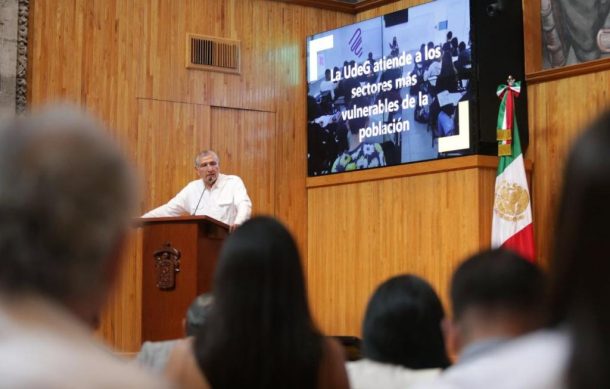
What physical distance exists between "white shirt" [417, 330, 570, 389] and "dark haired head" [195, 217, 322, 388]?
1.19 m

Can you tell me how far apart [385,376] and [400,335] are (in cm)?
11

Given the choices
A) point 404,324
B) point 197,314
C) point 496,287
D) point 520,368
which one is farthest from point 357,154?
point 520,368

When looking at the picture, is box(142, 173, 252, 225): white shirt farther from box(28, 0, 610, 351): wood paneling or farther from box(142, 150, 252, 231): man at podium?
box(28, 0, 610, 351): wood paneling

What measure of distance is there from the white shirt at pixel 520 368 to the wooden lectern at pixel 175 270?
577 cm

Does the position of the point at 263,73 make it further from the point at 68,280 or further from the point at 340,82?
the point at 68,280

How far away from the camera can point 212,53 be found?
10.2m

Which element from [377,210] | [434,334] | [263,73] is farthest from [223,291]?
[263,73]

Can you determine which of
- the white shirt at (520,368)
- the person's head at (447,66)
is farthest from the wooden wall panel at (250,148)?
the white shirt at (520,368)

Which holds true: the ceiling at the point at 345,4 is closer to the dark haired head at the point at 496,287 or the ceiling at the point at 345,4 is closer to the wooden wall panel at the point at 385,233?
the wooden wall panel at the point at 385,233

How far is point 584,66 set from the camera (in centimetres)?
893

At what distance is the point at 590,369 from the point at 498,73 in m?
8.42

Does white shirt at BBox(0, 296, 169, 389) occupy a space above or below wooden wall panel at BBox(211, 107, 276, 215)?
below

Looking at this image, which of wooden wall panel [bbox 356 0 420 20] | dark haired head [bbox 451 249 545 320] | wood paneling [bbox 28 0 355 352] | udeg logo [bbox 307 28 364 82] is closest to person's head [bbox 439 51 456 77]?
udeg logo [bbox 307 28 364 82]

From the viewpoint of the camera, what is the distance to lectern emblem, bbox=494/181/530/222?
8.82 m
